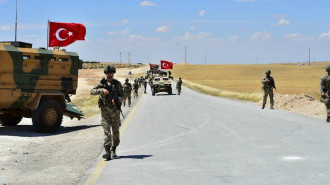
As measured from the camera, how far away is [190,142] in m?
12.0

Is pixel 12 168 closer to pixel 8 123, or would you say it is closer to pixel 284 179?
pixel 284 179

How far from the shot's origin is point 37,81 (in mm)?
15305

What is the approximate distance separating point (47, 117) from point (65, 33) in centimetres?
528

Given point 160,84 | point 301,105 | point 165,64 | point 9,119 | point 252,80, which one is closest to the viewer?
point 9,119

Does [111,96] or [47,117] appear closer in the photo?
[111,96]

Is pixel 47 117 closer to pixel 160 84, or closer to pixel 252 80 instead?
pixel 160 84

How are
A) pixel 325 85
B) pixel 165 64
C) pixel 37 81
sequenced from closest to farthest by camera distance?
1. pixel 37 81
2. pixel 325 85
3. pixel 165 64

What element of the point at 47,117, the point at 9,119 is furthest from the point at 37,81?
the point at 9,119

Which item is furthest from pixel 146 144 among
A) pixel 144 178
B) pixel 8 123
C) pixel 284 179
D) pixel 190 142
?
pixel 8 123

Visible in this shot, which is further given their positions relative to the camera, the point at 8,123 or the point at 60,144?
the point at 8,123

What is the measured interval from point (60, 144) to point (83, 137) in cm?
132

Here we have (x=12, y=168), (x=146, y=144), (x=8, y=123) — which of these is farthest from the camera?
(x=8, y=123)

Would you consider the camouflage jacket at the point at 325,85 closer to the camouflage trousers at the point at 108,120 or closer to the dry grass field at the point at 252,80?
the camouflage trousers at the point at 108,120

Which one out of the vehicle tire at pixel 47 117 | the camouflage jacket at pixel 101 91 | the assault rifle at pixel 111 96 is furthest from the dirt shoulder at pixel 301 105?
the assault rifle at pixel 111 96
